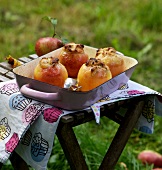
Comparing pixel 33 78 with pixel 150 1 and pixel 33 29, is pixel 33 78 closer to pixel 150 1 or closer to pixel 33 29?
pixel 33 29

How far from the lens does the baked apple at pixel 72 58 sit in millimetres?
2086

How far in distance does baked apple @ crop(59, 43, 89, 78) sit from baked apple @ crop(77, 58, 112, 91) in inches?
4.0

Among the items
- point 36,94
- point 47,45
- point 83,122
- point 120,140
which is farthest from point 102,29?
point 36,94

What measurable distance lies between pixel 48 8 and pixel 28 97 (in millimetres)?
3701

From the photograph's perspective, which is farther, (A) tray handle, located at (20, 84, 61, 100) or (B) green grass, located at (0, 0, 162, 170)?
(B) green grass, located at (0, 0, 162, 170)

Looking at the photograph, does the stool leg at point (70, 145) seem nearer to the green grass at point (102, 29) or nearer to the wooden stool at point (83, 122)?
the wooden stool at point (83, 122)

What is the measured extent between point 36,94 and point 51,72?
10cm

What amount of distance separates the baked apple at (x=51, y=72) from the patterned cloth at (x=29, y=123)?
0.31 feet

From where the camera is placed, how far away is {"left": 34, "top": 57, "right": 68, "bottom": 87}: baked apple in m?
1.95

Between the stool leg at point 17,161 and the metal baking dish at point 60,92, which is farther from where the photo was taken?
the stool leg at point 17,161

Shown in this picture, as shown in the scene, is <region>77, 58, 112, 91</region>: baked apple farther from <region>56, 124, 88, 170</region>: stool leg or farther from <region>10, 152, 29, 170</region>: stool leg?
<region>10, 152, 29, 170</region>: stool leg

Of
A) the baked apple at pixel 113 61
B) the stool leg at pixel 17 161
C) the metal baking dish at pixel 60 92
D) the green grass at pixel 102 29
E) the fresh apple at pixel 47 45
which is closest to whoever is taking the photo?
the metal baking dish at pixel 60 92

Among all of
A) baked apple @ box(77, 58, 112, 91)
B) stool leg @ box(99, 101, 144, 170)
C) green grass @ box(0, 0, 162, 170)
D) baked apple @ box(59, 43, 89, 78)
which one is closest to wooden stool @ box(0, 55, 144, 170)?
stool leg @ box(99, 101, 144, 170)

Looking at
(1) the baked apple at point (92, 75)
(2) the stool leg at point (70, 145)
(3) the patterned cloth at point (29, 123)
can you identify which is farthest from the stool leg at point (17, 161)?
(1) the baked apple at point (92, 75)
